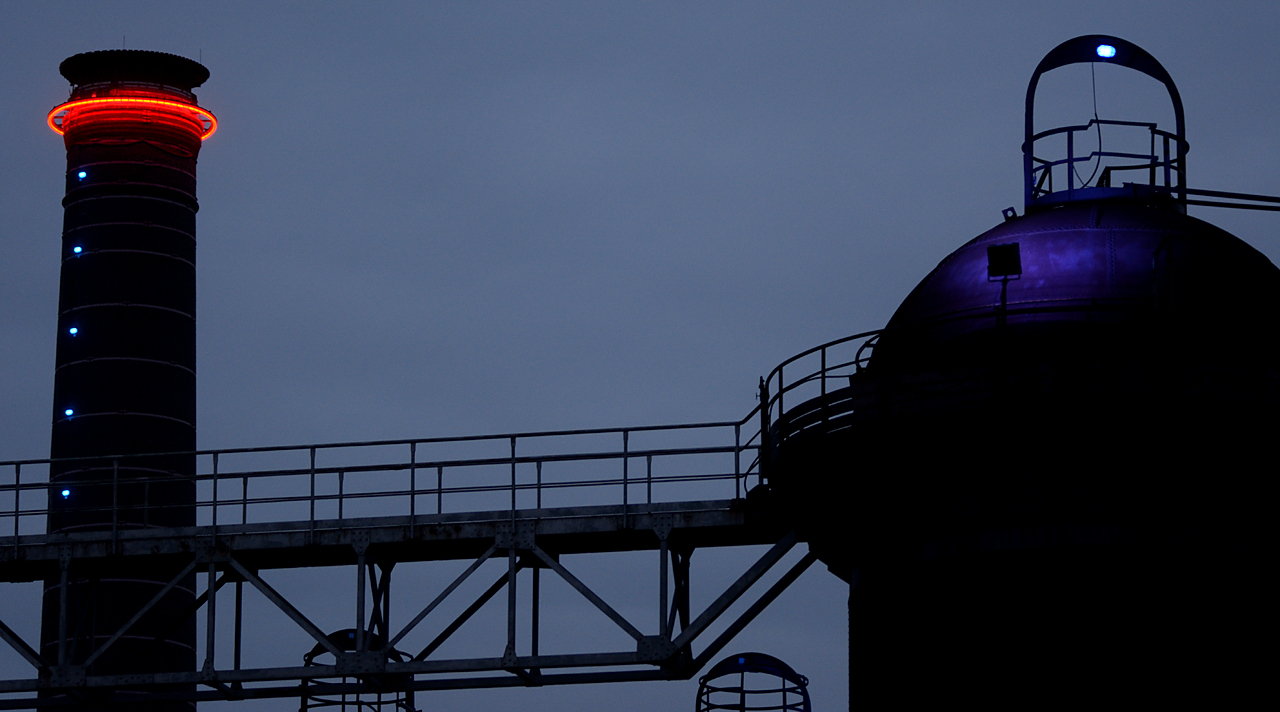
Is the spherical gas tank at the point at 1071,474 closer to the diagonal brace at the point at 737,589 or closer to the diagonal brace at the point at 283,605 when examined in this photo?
the diagonal brace at the point at 737,589

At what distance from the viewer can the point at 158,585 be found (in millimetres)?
53344

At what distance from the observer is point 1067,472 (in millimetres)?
23531

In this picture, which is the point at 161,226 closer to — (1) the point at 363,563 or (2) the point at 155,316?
(2) the point at 155,316

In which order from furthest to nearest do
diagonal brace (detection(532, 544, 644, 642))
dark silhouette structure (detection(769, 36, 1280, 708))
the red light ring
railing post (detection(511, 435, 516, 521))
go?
the red light ring < railing post (detection(511, 435, 516, 521)) < diagonal brace (detection(532, 544, 644, 642)) < dark silhouette structure (detection(769, 36, 1280, 708))

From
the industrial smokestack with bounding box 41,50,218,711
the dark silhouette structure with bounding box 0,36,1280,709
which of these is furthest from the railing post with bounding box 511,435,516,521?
the industrial smokestack with bounding box 41,50,218,711

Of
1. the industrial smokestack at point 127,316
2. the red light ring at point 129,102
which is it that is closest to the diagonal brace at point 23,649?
the industrial smokestack at point 127,316

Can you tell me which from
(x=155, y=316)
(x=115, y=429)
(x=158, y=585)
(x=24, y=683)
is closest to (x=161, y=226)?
(x=155, y=316)

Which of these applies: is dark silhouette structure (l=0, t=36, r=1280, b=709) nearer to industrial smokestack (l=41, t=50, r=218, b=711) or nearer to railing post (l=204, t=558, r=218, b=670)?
railing post (l=204, t=558, r=218, b=670)

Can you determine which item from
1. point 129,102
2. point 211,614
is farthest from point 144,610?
point 129,102

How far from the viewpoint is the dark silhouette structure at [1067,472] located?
75.9 ft

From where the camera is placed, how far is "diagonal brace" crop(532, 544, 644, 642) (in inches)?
1119

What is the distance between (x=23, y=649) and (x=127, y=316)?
25.7m

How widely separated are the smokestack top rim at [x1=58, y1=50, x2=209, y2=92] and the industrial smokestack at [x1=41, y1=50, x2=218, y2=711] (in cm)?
4

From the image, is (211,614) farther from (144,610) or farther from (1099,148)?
(1099,148)
